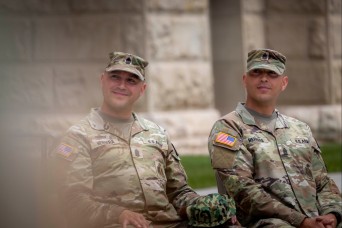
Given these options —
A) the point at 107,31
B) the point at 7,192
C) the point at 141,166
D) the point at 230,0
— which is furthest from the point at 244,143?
the point at 230,0

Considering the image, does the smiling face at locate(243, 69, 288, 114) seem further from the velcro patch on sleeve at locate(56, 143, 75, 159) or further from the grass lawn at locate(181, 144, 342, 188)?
the grass lawn at locate(181, 144, 342, 188)

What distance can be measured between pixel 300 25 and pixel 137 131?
919 cm

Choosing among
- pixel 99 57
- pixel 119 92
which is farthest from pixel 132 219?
pixel 99 57

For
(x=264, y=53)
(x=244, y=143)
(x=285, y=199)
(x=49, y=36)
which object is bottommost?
(x=285, y=199)

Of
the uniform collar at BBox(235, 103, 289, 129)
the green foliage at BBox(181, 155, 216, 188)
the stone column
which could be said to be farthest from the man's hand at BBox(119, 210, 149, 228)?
the stone column

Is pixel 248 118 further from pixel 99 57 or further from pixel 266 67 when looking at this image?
pixel 99 57

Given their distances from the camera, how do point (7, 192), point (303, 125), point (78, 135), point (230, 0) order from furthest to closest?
point (230, 0), point (303, 125), point (78, 135), point (7, 192)

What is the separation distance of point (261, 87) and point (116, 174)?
100 cm

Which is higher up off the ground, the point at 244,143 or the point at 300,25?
the point at 300,25

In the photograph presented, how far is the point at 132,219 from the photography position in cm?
380

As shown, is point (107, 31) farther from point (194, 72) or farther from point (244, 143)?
point (244, 143)

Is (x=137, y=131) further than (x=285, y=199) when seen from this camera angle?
No

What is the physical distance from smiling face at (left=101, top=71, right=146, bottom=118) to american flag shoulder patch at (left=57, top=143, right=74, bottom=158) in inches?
14.6

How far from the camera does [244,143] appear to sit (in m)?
4.51
